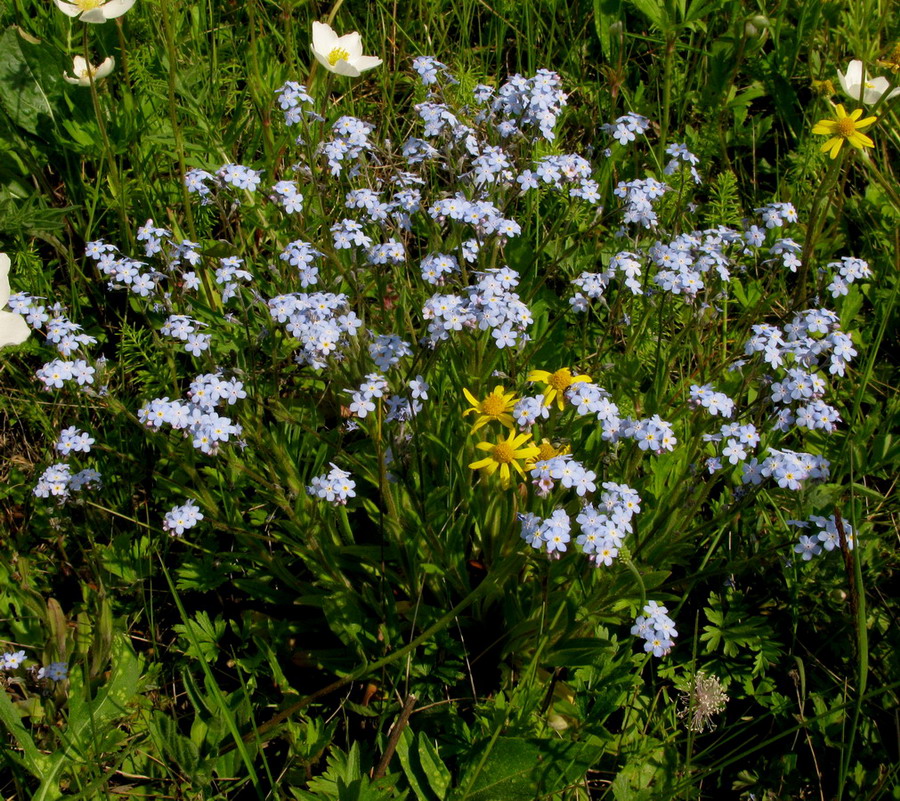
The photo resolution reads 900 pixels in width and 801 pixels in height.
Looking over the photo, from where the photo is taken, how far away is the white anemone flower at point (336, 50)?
3105mm

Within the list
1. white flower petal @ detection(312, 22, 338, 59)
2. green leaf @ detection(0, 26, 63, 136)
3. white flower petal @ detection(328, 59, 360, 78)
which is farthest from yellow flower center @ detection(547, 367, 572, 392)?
green leaf @ detection(0, 26, 63, 136)

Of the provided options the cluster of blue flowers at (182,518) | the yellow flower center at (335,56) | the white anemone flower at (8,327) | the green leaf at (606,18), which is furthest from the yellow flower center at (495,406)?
the green leaf at (606,18)

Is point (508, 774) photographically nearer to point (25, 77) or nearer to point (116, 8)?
point (116, 8)

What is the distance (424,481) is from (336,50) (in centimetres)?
180

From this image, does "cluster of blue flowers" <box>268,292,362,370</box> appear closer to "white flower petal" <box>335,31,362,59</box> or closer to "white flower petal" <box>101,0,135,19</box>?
"white flower petal" <box>101,0,135,19</box>

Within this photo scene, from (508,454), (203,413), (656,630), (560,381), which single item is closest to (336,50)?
(203,413)

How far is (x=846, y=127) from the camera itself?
288 cm

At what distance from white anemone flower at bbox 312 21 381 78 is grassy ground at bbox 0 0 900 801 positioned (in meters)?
0.22

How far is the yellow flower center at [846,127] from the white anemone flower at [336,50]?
1734mm

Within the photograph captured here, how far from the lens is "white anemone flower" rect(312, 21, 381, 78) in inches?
122

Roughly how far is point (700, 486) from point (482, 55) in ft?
9.95

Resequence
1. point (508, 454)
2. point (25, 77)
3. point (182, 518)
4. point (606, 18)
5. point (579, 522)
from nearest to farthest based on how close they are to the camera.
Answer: point (579, 522)
point (508, 454)
point (182, 518)
point (25, 77)
point (606, 18)

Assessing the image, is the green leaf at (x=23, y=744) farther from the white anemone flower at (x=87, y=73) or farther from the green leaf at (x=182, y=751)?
the white anemone flower at (x=87, y=73)

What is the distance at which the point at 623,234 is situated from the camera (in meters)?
3.24
